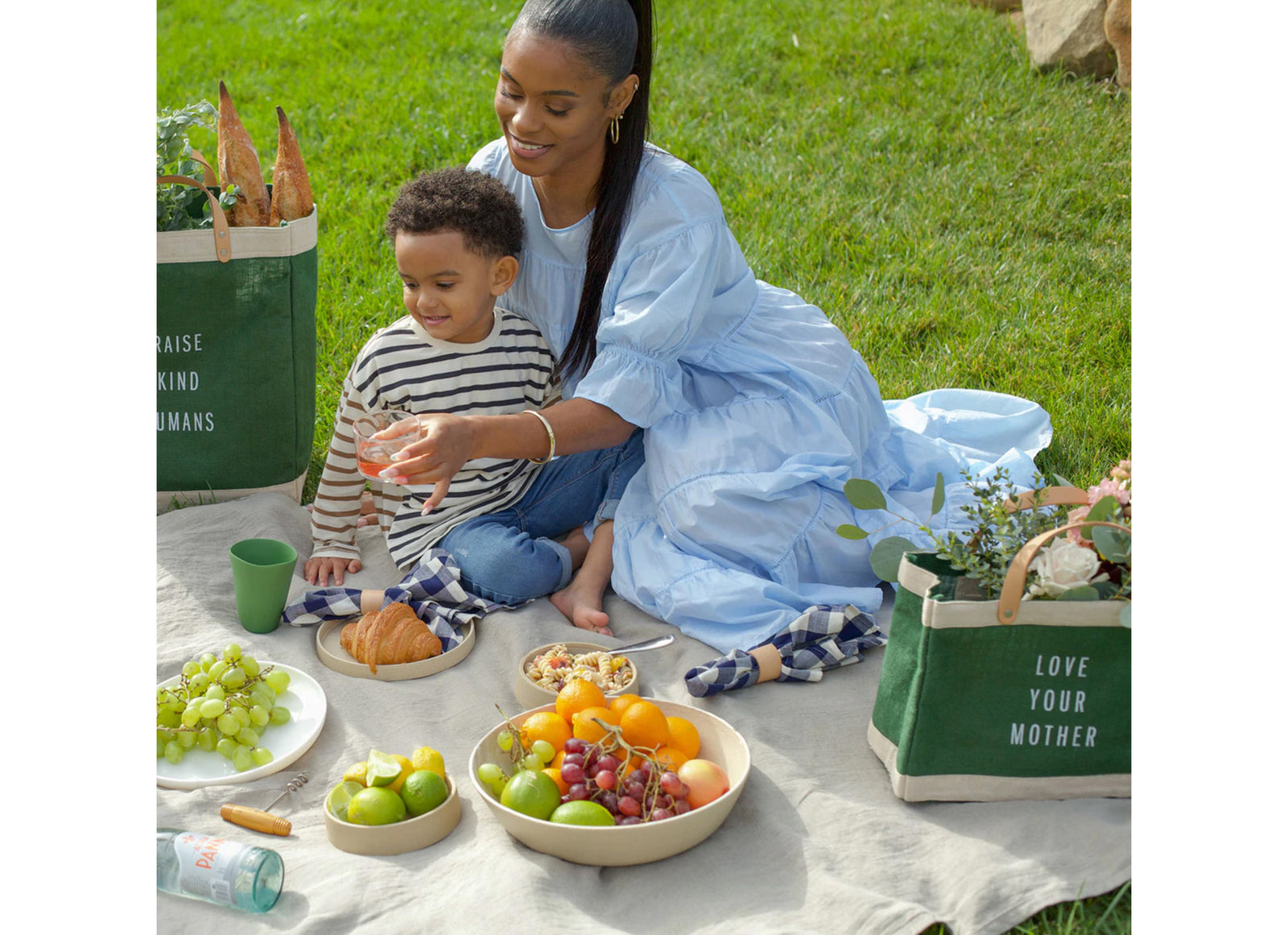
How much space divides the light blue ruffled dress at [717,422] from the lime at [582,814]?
75 cm

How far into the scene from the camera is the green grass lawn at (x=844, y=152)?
4.19 meters

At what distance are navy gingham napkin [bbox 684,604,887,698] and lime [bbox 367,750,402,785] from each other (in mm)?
655

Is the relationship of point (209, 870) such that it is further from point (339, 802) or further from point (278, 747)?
point (278, 747)

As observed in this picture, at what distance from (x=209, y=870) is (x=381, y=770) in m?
0.31

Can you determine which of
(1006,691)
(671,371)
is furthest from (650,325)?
(1006,691)

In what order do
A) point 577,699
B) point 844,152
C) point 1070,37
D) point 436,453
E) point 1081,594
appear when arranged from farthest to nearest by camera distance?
point 1070,37 < point 844,152 < point 436,453 < point 577,699 < point 1081,594

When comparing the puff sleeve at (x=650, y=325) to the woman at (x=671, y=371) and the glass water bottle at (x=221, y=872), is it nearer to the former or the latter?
the woman at (x=671, y=371)

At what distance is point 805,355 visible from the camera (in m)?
3.07

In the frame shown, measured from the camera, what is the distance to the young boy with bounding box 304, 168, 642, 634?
9.18 ft

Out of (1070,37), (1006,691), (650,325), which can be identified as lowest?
(1006,691)

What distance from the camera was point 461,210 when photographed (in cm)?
277

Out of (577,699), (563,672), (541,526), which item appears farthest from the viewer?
(541,526)

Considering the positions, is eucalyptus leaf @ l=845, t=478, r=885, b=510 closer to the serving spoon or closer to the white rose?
the white rose

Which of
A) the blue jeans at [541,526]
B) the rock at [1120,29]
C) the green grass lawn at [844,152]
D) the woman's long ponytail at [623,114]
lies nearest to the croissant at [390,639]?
the blue jeans at [541,526]
